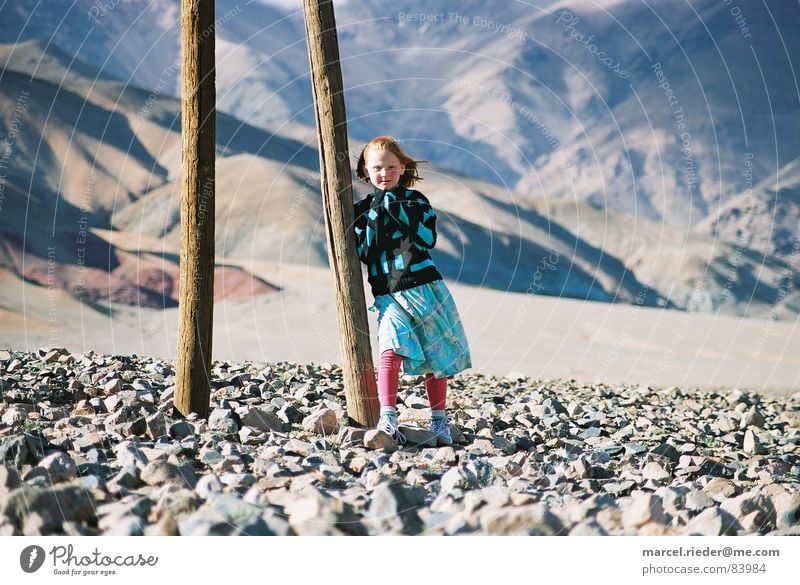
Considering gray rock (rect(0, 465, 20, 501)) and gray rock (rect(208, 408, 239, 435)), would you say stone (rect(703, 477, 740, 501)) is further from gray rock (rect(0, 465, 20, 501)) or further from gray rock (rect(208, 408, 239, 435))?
gray rock (rect(0, 465, 20, 501))

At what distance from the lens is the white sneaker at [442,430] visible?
211 inches

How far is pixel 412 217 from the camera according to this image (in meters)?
5.18

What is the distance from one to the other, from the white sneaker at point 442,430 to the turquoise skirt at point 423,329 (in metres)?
0.31

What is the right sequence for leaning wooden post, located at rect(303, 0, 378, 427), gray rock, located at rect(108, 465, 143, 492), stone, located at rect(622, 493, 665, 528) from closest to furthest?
1. stone, located at rect(622, 493, 665, 528)
2. gray rock, located at rect(108, 465, 143, 492)
3. leaning wooden post, located at rect(303, 0, 378, 427)

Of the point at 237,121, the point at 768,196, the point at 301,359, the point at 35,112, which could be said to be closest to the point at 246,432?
the point at 301,359

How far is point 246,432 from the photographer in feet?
16.5

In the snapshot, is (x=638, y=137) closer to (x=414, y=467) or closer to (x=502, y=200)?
(x=502, y=200)

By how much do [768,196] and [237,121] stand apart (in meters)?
19.2

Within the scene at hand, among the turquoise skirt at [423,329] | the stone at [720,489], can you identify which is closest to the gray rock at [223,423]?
the turquoise skirt at [423,329]

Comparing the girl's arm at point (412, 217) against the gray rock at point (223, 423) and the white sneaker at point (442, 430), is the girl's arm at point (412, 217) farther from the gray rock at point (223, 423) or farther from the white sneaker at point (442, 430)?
the gray rock at point (223, 423)

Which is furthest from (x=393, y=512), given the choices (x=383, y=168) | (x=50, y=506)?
(x=383, y=168)

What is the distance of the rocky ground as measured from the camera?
11.5 ft

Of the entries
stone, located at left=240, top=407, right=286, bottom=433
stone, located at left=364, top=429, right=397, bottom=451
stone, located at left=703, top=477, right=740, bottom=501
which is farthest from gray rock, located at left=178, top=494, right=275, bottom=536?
stone, located at left=703, top=477, right=740, bottom=501

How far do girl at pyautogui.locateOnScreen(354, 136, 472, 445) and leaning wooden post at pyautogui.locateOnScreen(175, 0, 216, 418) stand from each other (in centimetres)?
94
